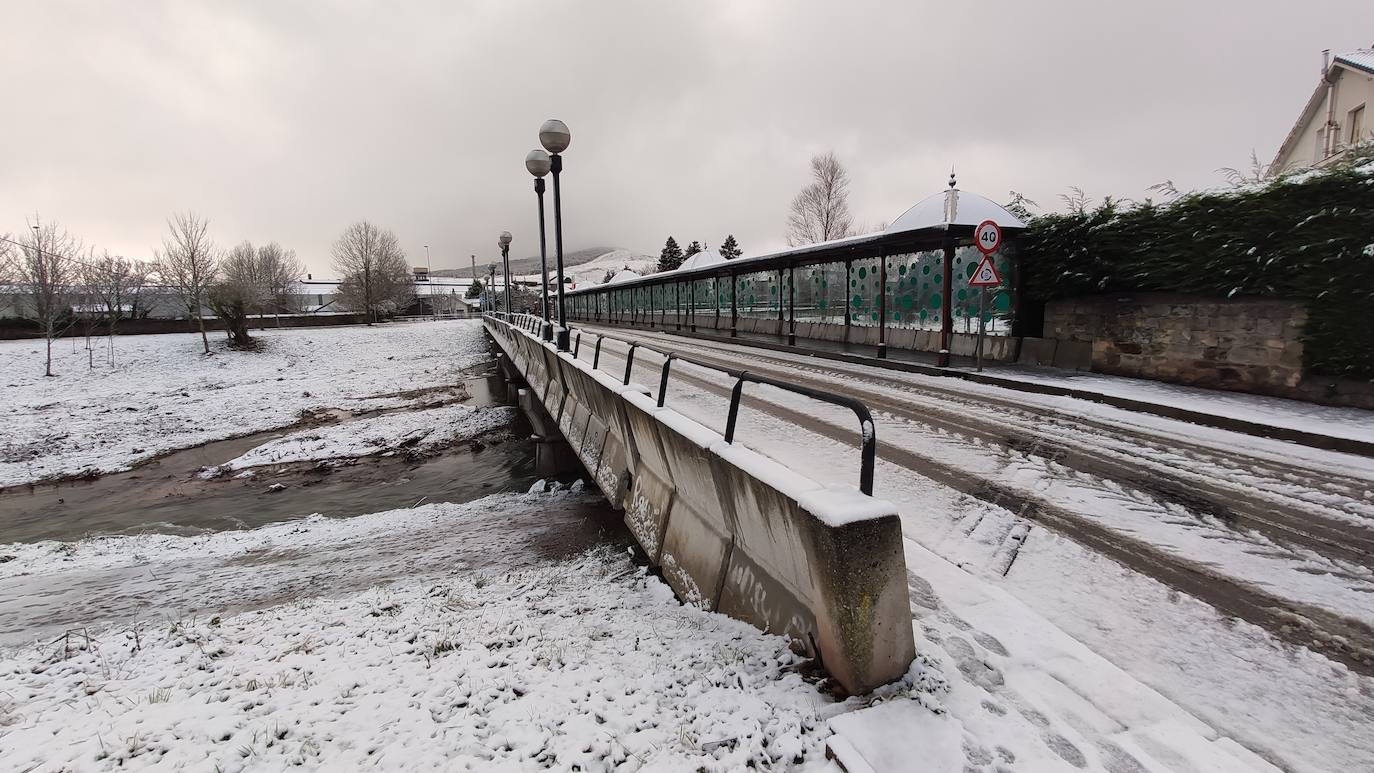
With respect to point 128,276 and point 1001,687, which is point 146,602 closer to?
point 1001,687

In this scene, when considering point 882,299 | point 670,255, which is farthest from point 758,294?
point 670,255

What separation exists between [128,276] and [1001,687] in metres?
61.4

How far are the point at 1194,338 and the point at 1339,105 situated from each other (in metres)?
22.5

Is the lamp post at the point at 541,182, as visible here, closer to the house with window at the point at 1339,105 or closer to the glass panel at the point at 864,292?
the glass panel at the point at 864,292

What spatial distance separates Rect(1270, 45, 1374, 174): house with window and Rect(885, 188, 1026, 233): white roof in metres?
9.20

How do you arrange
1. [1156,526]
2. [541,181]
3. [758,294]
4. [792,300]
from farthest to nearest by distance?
[758,294], [792,300], [541,181], [1156,526]

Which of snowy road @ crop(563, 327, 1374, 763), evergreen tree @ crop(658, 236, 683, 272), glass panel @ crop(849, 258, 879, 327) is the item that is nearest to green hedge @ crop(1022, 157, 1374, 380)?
snowy road @ crop(563, 327, 1374, 763)

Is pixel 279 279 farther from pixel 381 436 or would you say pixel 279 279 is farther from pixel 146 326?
pixel 381 436

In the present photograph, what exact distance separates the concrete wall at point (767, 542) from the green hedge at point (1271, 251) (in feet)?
29.9

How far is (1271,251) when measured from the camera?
26.8 ft

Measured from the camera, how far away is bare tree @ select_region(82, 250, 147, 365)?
116ft

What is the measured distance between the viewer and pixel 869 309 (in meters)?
Answer: 17.3

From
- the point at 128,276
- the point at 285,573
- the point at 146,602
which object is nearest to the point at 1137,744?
the point at 285,573

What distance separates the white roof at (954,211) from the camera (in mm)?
15616
